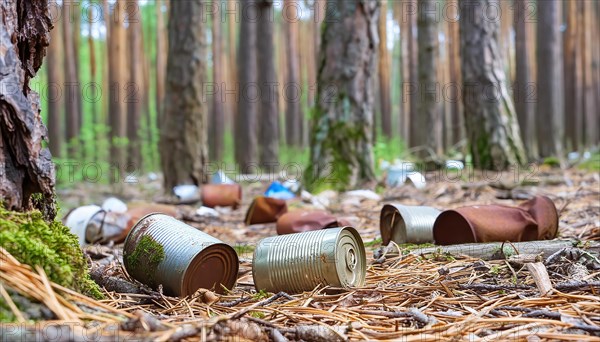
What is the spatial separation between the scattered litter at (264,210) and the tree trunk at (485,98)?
3574mm

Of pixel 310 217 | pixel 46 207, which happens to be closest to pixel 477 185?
pixel 310 217

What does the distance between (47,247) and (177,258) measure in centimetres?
51

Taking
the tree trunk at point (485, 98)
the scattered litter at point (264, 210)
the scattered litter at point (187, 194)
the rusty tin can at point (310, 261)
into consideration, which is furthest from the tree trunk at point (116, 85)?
the rusty tin can at point (310, 261)

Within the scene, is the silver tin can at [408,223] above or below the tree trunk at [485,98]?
below

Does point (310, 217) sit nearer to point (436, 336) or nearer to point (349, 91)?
point (436, 336)

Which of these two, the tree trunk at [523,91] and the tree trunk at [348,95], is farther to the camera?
the tree trunk at [523,91]

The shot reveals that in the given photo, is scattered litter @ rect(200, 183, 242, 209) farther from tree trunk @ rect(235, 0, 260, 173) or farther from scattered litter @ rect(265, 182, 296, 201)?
tree trunk @ rect(235, 0, 260, 173)

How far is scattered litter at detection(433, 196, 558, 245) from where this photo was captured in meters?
2.78

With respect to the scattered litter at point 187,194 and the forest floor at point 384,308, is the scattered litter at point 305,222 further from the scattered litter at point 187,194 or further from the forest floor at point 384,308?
the scattered litter at point 187,194

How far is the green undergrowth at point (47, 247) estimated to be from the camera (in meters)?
1.57

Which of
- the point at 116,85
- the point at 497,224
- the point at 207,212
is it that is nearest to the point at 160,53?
the point at 116,85

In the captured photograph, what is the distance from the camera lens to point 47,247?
5.43 feet

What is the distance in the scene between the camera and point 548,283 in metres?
1.87

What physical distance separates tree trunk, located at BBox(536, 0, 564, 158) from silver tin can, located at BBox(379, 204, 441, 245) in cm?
894
